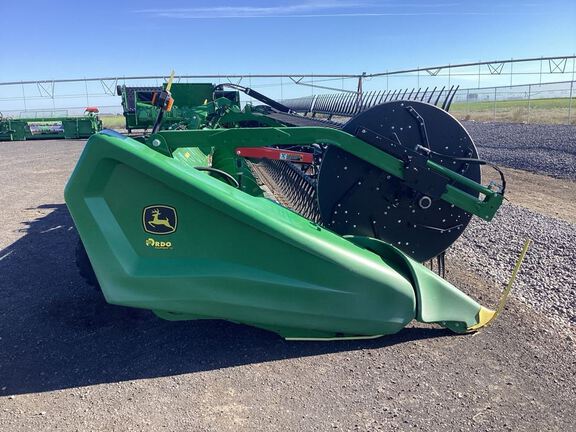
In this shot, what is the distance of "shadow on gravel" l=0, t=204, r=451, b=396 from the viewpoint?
2830 mm

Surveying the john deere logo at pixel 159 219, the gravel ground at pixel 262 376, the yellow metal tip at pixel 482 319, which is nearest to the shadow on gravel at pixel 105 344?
the gravel ground at pixel 262 376

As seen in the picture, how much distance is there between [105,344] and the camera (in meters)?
3.14

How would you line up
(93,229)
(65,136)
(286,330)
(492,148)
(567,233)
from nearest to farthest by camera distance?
(93,229) → (286,330) → (567,233) → (492,148) → (65,136)

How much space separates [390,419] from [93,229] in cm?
192

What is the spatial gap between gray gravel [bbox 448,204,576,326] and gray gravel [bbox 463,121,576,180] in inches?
191

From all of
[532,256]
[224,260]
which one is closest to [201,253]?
[224,260]

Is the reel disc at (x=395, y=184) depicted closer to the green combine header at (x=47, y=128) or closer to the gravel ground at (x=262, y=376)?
the gravel ground at (x=262, y=376)

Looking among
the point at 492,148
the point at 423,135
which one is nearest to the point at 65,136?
the point at 492,148

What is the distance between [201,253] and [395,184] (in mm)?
1571

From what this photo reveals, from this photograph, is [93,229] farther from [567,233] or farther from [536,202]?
[536,202]

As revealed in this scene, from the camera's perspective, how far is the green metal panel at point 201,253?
2.75 meters

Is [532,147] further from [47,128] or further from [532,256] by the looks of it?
[47,128]

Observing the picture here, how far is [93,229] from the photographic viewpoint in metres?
2.80

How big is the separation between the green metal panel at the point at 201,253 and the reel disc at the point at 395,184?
0.83 m
